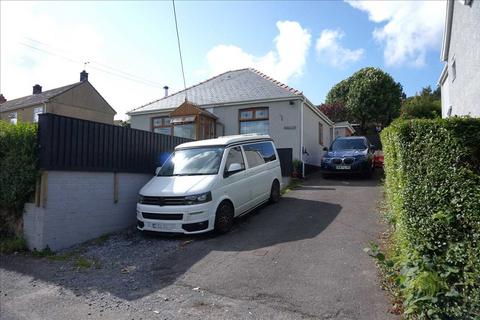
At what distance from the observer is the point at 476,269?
3422 mm

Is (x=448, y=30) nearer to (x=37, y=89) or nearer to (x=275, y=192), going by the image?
(x=275, y=192)

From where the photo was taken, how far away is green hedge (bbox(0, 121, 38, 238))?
23.5 ft

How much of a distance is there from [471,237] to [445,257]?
357 mm

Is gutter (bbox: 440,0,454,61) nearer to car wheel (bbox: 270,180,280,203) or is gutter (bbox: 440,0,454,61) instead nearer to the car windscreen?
the car windscreen

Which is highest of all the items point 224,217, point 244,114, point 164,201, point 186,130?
point 244,114

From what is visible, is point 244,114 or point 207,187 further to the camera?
point 244,114

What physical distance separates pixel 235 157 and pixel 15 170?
484cm

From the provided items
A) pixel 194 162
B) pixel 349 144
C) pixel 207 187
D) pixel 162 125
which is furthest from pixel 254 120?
pixel 207 187

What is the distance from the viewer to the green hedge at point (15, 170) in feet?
23.5

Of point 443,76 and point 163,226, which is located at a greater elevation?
point 443,76

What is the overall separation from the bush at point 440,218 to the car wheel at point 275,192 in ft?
18.2

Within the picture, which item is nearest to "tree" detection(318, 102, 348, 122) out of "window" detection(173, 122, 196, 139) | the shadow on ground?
"window" detection(173, 122, 196, 139)

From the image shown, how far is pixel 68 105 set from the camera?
27031 mm

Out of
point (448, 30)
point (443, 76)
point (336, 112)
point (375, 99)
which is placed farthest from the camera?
point (336, 112)
